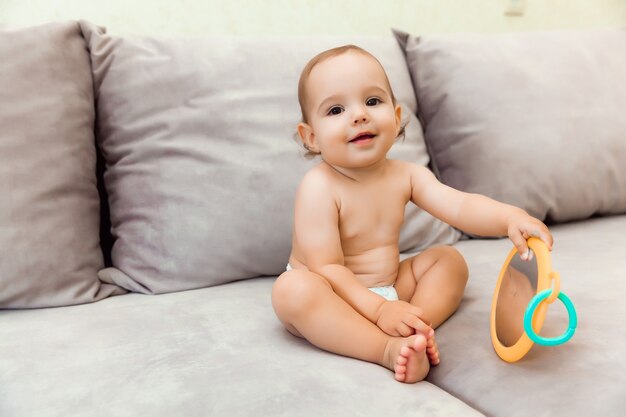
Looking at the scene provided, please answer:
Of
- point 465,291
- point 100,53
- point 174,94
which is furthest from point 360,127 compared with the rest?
point 100,53

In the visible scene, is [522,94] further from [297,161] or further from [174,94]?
[174,94]

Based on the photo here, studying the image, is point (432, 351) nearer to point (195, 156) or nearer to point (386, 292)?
point (386, 292)

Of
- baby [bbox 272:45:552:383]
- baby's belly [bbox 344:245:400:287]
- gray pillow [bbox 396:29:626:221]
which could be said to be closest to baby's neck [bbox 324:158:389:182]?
baby [bbox 272:45:552:383]

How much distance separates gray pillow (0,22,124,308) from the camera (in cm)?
109

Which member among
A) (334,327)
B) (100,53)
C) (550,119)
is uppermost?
(100,53)

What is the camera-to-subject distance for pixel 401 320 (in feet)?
2.92

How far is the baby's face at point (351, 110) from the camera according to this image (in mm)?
958

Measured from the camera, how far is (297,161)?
4.15 ft

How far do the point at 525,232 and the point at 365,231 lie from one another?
0.25 meters

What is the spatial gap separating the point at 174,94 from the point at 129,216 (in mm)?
249

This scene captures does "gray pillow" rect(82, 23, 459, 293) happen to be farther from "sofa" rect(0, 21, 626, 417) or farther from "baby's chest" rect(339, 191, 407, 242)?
Result: "baby's chest" rect(339, 191, 407, 242)

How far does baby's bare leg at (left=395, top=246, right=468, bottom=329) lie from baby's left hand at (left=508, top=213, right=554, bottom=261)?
0.46 ft

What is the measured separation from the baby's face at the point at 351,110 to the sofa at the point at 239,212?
28 cm

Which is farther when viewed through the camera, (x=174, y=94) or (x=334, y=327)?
(x=174, y=94)
